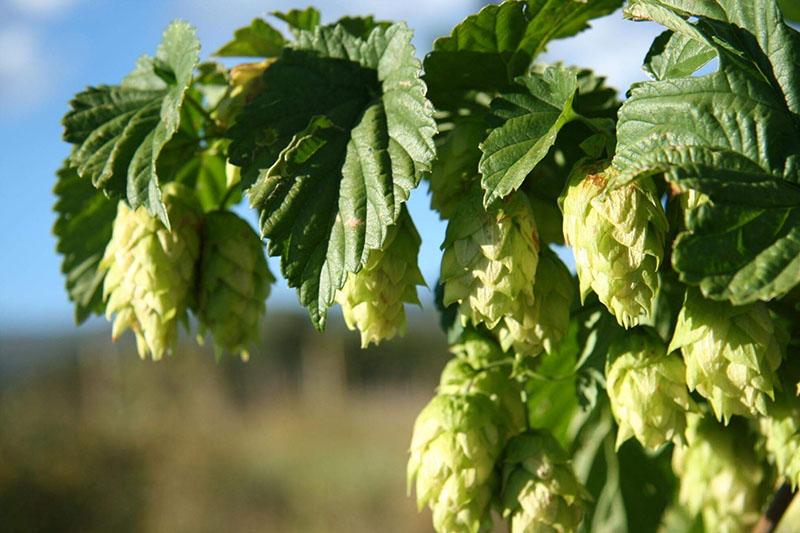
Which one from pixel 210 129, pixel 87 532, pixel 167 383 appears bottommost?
pixel 87 532

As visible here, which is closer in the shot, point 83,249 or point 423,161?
point 423,161

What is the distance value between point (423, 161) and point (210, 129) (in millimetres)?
515

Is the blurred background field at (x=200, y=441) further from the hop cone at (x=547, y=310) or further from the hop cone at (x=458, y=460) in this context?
the hop cone at (x=547, y=310)

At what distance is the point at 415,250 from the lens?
112cm

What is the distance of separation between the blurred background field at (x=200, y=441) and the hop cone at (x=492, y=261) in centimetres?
977

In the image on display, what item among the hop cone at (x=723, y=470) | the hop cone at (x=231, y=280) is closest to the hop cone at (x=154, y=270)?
the hop cone at (x=231, y=280)

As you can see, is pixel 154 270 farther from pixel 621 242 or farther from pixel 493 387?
pixel 621 242

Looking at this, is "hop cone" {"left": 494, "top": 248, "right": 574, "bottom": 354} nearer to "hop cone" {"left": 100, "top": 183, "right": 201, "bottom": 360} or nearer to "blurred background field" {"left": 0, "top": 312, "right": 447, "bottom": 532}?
"hop cone" {"left": 100, "top": 183, "right": 201, "bottom": 360}

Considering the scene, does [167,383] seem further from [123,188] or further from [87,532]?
[123,188]

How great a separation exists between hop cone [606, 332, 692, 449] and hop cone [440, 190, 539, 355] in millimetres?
150

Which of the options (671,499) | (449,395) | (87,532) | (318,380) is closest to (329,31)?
(449,395)

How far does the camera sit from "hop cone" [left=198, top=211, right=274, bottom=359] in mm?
1300

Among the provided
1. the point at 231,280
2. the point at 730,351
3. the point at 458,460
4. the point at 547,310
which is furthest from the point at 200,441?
the point at 730,351

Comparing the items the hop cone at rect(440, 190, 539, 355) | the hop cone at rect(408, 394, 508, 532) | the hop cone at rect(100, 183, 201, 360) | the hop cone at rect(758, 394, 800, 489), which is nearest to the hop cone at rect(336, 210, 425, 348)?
the hop cone at rect(440, 190, 539, 355)
